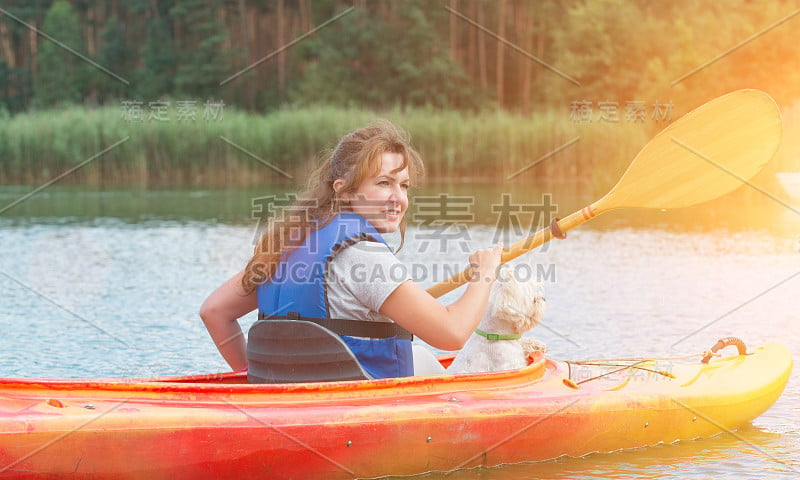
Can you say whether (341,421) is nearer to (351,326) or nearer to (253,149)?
(351,326)

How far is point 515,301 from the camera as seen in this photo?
3.65m

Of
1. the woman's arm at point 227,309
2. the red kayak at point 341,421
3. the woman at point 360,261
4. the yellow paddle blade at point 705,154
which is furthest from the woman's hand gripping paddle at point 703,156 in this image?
the woman's arm at point 227,309

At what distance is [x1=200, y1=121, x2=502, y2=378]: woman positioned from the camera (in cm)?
315

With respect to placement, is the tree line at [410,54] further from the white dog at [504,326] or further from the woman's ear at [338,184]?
the woman's ear at [338,184]

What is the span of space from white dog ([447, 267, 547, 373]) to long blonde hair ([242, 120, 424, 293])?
58 cm

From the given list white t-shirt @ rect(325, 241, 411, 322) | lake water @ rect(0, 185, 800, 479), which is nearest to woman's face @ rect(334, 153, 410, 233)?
white t-shirt @ rect(325, 241, 411, 322)

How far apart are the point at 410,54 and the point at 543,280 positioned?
2161 centimetres

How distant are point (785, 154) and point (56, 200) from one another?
466 inches

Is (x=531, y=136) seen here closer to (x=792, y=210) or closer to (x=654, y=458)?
(x=792, y=210)

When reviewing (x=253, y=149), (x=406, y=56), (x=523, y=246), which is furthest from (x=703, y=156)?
(x=406, y=56)

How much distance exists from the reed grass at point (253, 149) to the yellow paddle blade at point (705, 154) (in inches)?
422

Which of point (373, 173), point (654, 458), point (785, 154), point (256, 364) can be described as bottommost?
point (654, 458)

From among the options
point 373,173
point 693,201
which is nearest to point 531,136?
point 693,201

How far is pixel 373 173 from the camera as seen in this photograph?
3277mm
